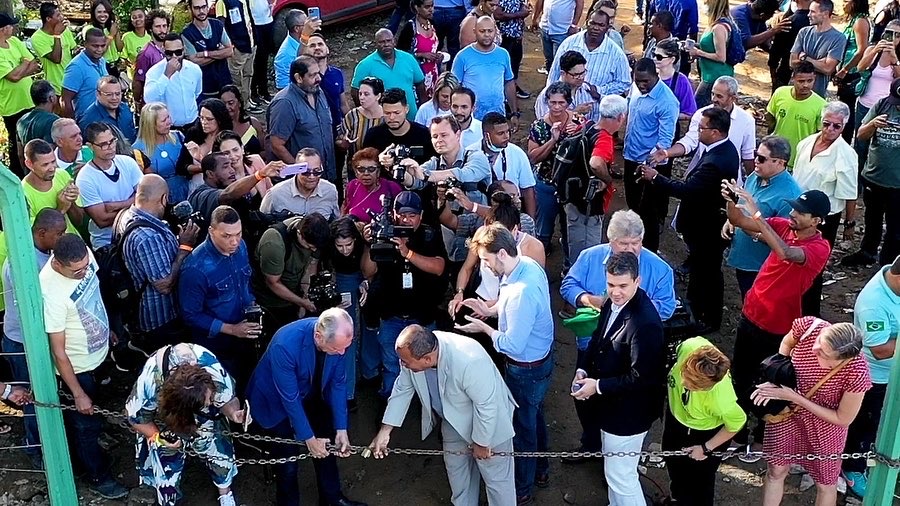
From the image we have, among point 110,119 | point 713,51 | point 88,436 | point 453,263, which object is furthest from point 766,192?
point 110,119

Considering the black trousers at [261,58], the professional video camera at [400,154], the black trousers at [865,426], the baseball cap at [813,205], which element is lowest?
the black trousers at [261,58]

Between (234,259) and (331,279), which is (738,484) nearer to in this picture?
(331,279)


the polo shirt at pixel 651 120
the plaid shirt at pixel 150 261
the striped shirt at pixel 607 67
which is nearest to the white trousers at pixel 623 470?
the plaid shirt at pixel 150 261

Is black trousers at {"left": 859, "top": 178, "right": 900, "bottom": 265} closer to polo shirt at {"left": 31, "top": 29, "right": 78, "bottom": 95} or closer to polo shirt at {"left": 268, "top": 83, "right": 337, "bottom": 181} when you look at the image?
polo shirt at {"left": 268, "top": 83, "right": 337, "bottom": 181}

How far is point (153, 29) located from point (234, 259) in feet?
15.0

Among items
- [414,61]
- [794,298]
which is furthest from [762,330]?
[414,61]

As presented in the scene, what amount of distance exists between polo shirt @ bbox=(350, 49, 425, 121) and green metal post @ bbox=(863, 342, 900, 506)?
4.72 meters

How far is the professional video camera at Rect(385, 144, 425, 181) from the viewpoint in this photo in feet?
20.4

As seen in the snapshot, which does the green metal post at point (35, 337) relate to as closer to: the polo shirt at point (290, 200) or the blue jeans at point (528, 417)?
the polo shirt at point (290, 200)

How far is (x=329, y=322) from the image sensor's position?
4734mm

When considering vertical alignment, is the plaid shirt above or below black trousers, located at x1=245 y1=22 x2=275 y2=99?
above

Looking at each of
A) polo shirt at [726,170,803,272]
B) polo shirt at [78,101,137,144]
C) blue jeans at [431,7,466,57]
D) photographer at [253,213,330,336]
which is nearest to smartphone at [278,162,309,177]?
photographer at [253,213,330,336]

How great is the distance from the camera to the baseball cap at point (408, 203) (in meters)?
5.70

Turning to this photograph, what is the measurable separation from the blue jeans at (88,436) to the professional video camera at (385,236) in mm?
1816
